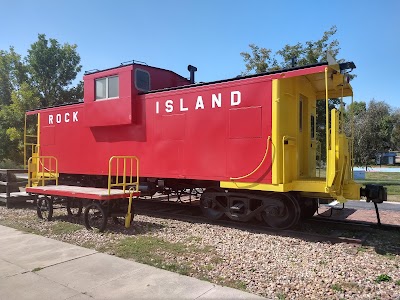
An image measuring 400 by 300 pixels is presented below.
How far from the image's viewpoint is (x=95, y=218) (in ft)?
25.8

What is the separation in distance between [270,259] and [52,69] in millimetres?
22411

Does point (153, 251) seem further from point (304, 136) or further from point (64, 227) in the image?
point (304, 136)

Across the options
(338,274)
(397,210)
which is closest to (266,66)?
(397,210)

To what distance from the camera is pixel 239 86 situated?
7312 millimetres

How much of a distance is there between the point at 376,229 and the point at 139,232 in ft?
15.9

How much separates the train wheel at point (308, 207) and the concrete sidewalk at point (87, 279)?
13.3 feet

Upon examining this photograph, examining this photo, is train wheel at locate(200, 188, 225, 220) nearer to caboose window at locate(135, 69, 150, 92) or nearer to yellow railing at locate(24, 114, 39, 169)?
caboose window at locate(135, 69, 150, 92)

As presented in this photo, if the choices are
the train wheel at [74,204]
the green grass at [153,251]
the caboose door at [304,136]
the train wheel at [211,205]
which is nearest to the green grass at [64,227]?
the train wheel at [74,204]

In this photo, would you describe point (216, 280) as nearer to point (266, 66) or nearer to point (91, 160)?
point (91, 160)

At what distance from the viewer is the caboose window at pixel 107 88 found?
9387mm

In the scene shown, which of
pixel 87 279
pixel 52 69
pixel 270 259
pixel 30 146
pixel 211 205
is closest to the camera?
pixel 87 279

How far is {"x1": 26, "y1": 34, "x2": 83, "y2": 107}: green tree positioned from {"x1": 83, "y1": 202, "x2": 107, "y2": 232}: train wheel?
17.5 meters

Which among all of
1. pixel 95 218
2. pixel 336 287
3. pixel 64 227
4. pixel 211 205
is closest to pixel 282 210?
pixel 211 205

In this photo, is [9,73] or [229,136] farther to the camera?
[9,73]
